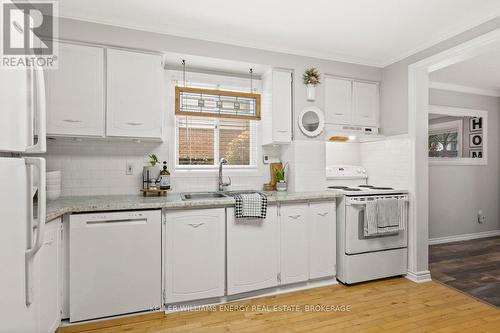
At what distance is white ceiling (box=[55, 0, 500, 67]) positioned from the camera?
7.59 ft

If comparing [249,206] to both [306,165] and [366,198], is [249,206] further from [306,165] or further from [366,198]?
[366,198]

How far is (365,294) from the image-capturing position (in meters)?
2.70

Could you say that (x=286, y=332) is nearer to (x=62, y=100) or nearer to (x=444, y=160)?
(x=62, y=100)

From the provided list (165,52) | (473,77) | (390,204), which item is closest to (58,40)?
(165,52)

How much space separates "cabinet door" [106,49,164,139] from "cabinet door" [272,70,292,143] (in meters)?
1.21

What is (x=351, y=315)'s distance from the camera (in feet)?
7.61

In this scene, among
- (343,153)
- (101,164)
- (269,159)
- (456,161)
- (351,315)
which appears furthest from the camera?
(456,161)

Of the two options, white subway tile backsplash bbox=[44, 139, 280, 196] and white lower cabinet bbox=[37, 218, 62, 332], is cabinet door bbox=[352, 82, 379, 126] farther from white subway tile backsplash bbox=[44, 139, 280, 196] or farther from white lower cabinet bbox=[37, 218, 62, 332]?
white lower cabinet bbox=[37, 218, 62, 332]

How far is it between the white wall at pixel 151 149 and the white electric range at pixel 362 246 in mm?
481

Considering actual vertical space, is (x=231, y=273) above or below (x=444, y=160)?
below

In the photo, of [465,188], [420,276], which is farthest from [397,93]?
[465,188]

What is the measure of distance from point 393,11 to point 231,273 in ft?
9.03

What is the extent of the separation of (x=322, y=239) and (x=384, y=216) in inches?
27.7

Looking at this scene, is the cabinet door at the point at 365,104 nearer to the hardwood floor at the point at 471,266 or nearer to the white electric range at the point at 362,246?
the white electric range at the point at 362,246
